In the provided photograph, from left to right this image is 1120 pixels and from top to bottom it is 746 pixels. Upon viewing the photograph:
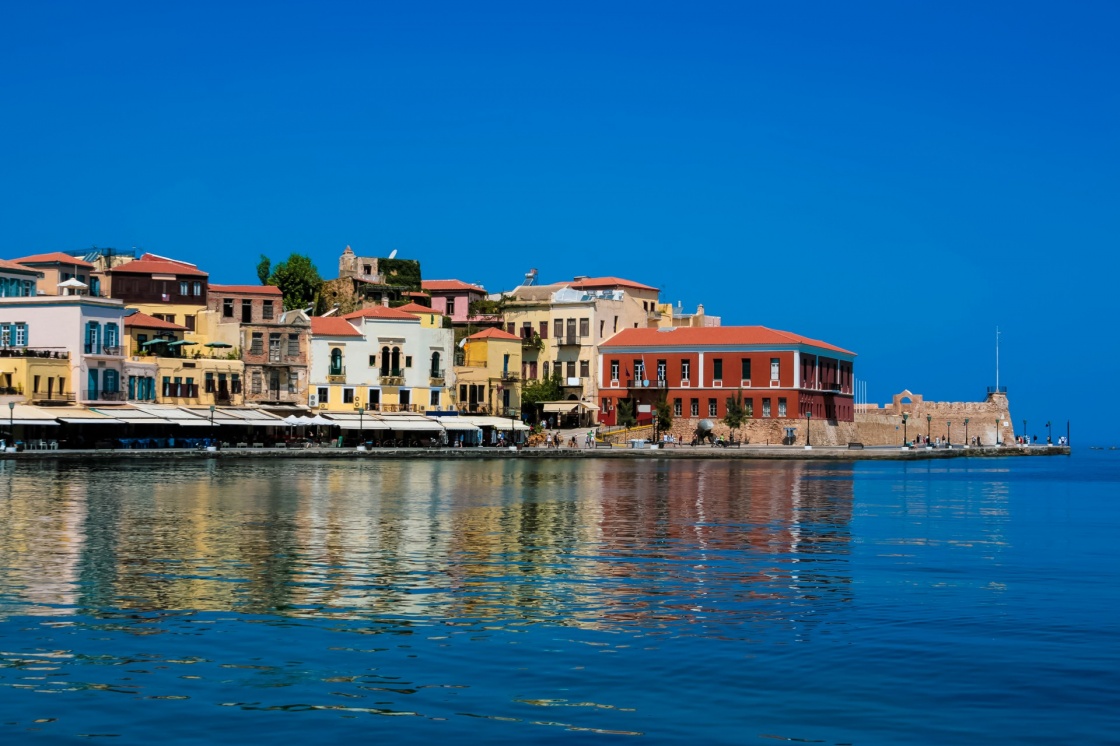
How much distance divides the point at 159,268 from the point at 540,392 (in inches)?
1018

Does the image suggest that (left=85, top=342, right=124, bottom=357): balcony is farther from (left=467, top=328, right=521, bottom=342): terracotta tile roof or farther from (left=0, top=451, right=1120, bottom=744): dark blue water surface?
(left=0, top=451, right=1120, bottom=744): dark blue water surface

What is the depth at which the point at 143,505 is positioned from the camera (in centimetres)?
3825

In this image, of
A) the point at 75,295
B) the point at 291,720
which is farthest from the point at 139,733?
the point at 75,295

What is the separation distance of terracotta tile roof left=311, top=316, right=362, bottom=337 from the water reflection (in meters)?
32.0

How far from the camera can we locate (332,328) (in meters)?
84.5

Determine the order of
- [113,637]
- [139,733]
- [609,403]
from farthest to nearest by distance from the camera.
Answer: [609,403], [113,637], [139,733]

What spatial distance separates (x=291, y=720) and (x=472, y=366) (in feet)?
254

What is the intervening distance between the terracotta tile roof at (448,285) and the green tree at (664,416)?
59.5 feet

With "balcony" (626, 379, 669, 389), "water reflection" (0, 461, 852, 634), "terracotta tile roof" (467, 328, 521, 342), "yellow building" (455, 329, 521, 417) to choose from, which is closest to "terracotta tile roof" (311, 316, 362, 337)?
"yellow building" (455, 329, 521, 417)

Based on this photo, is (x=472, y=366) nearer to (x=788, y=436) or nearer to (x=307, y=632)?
(x=788, y=436)

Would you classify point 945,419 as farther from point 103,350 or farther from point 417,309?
point 103,350

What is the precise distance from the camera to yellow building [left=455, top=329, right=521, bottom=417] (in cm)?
8975

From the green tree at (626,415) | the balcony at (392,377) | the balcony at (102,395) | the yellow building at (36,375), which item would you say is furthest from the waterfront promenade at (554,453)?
the balcony at (392,377)

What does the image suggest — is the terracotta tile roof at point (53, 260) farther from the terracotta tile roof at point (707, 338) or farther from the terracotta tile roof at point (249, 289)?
the terracotta tile roof at point (707, 338)
